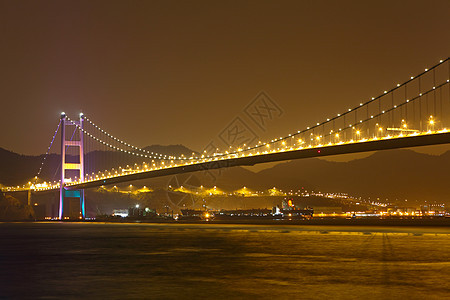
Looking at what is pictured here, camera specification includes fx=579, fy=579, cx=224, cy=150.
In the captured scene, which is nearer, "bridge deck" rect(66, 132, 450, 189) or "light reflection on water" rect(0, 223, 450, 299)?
"light reflection on water" rect(0, 223, 450, 299)

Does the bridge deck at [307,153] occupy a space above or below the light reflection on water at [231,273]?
above

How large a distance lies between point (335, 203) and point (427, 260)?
6367 inches

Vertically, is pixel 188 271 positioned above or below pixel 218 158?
below

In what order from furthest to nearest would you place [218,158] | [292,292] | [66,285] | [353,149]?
[218,158] < [353,149] < [66,285] < [292,292]

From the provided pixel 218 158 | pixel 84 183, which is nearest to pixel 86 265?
pixel 218 158

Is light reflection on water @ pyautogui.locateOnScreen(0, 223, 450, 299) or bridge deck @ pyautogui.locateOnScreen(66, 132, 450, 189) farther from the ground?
bridge deck @ pyautogui.locateOnScreen(66, 132, 450, 189)

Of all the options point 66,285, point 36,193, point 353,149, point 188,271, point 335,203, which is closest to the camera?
point 66,285

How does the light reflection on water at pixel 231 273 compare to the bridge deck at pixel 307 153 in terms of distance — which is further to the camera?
the bridge deck at pixel 307 153

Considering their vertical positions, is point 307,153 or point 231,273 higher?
point 307,153

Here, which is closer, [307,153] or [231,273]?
[231,273]

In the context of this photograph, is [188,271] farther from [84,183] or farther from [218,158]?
[84,183]

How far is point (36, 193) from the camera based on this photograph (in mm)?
105000

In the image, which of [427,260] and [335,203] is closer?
[427,260]

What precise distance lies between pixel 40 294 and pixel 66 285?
4.52 ft
